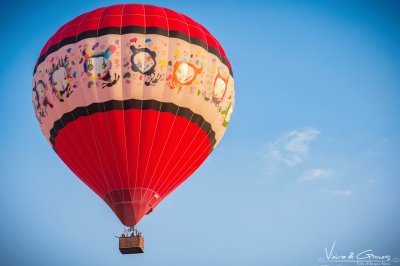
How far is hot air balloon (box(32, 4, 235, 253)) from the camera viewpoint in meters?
18.1

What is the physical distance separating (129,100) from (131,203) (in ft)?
8.40

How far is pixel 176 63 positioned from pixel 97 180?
3.60 m

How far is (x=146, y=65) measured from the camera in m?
18.1

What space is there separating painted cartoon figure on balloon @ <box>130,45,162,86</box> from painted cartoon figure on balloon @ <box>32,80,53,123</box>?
2.56 metres

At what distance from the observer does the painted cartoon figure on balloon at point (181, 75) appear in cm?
1825

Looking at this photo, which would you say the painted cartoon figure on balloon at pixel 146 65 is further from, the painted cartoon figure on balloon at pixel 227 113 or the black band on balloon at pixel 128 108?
the painted cartoon figure on balloon at pixel 227 113

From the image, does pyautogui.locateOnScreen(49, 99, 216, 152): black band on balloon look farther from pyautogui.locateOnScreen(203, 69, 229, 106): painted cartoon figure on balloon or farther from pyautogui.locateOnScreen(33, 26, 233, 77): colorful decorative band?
pyautogui.locateOnScreen(33, 26, 233, 77): colorful decorative band

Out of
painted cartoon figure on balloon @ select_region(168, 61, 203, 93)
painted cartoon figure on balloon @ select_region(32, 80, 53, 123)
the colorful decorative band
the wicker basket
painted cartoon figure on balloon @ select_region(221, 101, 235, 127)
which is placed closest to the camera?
the wicker basket

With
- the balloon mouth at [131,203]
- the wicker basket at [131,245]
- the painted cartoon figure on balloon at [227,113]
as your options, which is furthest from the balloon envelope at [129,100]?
the painted cartoon figure on balloon at [227,113]

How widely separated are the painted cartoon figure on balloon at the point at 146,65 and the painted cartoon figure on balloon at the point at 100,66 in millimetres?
553

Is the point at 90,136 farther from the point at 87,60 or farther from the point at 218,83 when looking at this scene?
the point at 218,83

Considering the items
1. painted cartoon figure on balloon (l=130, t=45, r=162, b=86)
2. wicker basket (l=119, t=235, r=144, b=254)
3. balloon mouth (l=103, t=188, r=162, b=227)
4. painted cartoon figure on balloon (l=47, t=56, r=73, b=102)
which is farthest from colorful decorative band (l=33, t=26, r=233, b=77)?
wicker basket (l=119, t=235, r=144, b=254)

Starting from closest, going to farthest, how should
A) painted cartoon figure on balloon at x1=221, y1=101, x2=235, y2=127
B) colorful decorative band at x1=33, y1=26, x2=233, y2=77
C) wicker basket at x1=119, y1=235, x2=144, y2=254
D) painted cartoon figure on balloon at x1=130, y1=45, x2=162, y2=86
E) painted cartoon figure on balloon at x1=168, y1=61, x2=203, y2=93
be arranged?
wicker basket at x1=119, y1=235, x2=144, y2=254 < painted cartoon figure on balloon at x1=130, y1=45, x2=162, y2=86 < painted cartoon figure on balloon at x1=168, y1=61, x2=203, y2=93 < colorful decorative band at x1=33, y1=26, x2=233, y2=77 < painted cartoon figure on balloon at x1=221, y1=101, x2=235, y2=127

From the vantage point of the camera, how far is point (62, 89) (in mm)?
18422
